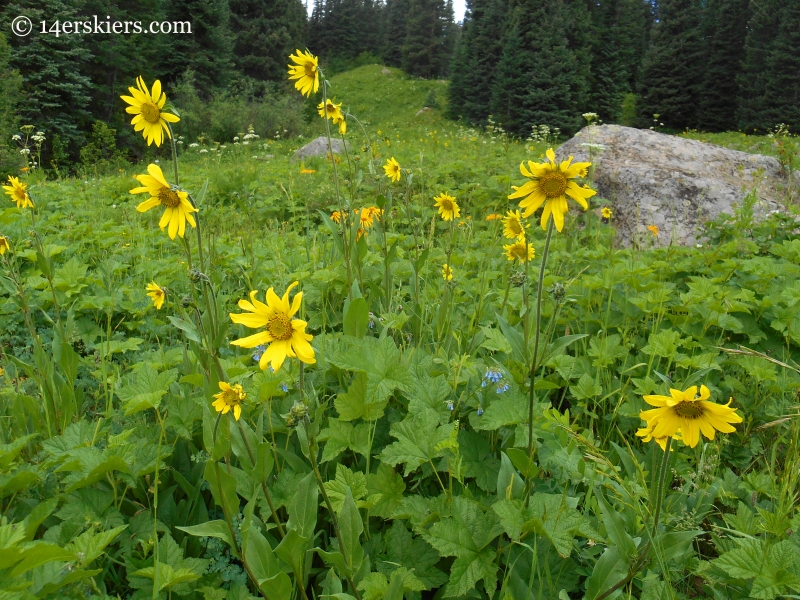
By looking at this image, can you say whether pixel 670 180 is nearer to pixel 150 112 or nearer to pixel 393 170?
pixel 393 170

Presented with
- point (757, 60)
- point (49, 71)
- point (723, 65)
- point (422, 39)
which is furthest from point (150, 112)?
point (422, 39)

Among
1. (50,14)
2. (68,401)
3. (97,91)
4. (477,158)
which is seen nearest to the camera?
(68,401)

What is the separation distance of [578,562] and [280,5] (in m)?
27.8

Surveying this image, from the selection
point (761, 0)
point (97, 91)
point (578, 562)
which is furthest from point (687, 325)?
point (761, 0)

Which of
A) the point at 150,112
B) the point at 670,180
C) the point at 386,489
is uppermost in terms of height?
the point at 150,112

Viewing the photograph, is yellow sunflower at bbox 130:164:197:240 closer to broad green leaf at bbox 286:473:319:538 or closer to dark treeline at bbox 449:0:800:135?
broad green leaf at bbox 286:473:319:538

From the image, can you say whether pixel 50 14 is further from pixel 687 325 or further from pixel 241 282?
pixel 687 325

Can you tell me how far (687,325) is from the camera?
2.13 m

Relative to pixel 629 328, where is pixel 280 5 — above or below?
above

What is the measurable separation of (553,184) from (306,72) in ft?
4.87

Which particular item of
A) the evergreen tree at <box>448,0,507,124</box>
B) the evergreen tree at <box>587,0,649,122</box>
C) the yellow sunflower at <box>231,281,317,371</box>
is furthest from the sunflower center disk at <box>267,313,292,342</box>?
the evergreen tree at <box>587,0,649,122</box>

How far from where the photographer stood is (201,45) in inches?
697

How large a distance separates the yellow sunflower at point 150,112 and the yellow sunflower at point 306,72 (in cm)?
83

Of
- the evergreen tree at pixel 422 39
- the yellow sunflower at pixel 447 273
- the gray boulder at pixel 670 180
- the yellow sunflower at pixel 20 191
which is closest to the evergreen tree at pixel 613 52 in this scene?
the evergreen tree at pixel 422 39
